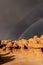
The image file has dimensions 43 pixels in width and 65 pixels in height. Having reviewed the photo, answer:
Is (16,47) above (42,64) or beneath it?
above

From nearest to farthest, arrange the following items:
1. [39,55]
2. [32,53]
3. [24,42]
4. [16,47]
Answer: [39,55] → [32,53] → [24,42] → [16,47]

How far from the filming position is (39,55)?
38.0m

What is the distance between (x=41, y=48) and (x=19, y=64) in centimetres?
1207

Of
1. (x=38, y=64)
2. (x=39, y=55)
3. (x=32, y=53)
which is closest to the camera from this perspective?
(x=38, y=64)

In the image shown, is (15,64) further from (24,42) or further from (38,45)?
(24,42)

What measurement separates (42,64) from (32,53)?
12.1 meters

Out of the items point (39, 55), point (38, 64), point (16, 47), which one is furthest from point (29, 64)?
point (16, 47)

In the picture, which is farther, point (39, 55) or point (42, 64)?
point (39, 55)

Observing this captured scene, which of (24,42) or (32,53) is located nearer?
(32,53)

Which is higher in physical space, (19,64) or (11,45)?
(11,45)

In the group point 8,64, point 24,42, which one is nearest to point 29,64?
point 8,64

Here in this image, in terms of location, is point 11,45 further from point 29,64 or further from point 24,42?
point 29,64

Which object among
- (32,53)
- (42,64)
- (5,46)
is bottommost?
(42,64)

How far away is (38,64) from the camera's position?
28.7 m
